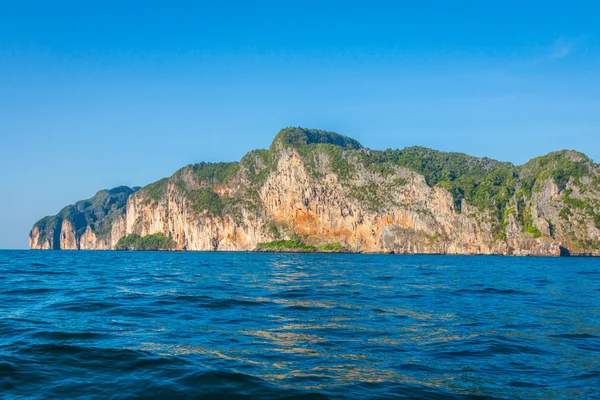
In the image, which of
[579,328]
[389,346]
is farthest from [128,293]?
[579,328]

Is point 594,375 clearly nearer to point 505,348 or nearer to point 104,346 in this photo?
point 505,348

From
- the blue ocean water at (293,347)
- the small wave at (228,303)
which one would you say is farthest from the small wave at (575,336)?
the small wave at (228,303)

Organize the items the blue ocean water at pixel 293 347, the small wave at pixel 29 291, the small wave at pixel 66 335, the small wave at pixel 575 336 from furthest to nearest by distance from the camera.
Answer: the small wave at pixel 29 291 < the small wave at pixel 575 336 < the small wave at pixel 66 335 < the blue ocean water at pixel 293 347

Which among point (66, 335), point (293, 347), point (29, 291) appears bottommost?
point (293, 347)

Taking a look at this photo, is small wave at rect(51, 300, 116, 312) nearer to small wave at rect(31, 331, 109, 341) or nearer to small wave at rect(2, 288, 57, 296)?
small wave at rect(2, 288, 57, 296)

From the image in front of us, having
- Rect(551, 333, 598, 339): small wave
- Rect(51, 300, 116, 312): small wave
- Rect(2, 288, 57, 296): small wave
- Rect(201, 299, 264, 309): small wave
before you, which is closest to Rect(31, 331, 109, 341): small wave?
Rect(51, 300, 116, 312): small wave

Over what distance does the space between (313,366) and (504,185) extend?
635ft

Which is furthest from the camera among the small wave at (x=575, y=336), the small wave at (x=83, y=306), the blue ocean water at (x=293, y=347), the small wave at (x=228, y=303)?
the small wave at (x=228, y=303)

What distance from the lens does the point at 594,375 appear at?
11.5 metres

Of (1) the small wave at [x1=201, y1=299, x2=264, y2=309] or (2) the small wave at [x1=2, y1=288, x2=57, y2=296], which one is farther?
(2) the small wave at [x1=2, y1=288, x2=57, y2=296]

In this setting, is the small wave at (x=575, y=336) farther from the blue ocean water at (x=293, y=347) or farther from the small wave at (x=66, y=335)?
the small wave at (x=66, y=335)

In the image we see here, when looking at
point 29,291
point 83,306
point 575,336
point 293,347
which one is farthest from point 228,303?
point 575,336

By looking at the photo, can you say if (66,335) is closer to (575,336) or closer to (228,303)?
(228,303)

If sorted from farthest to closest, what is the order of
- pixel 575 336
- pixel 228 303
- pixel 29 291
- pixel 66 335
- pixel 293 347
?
pixel 29 291 → pixel 228 303 → pixel 575 336 → pixel 66 335 → pixel 293 347
